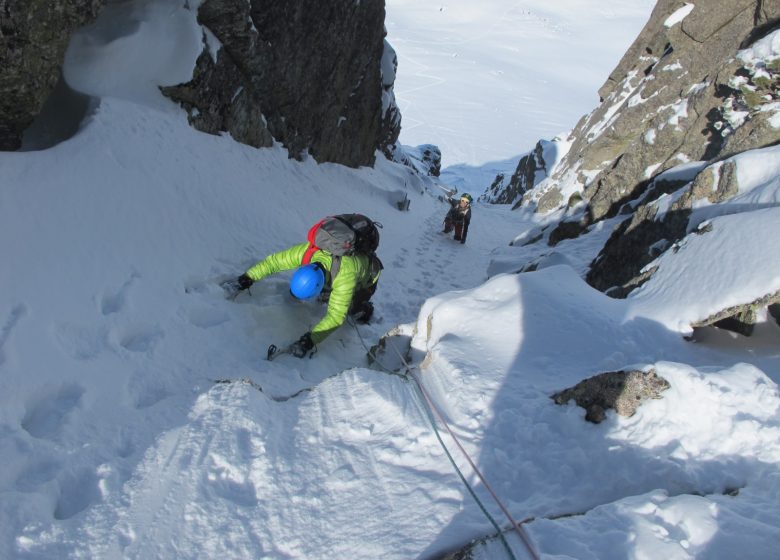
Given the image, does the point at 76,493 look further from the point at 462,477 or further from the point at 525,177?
the point at 525,177

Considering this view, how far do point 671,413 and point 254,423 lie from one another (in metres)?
2.75

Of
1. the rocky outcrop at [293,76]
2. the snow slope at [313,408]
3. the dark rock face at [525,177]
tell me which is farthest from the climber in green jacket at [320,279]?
the dark rock face at [525,177]

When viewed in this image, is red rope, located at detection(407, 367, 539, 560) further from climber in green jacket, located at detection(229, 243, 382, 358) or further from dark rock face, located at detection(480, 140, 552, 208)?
dark rock face, located at detection(480, 140, 552, 208)

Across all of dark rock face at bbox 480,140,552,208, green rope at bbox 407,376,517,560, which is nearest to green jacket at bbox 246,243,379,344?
green rope at bbox 407,376,517,560

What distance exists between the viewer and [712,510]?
2.23m

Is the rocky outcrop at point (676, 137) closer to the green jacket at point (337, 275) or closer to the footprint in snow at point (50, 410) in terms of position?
the green jacket at point (337, 275)

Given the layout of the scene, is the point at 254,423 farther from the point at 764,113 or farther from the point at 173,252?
the point at 764,113

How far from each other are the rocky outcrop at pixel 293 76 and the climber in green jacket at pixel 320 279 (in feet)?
14.0

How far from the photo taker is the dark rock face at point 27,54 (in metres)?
4.34

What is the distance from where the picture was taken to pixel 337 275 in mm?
5234

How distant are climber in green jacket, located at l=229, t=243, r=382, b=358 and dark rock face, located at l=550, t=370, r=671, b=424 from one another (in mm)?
2773

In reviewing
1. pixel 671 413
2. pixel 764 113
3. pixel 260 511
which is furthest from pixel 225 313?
pixel 764 113

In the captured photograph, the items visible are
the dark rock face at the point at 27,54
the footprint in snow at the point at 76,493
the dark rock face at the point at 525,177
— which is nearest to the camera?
the footprint in snow at the point at 76,493

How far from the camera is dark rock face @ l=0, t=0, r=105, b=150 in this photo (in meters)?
4.34
